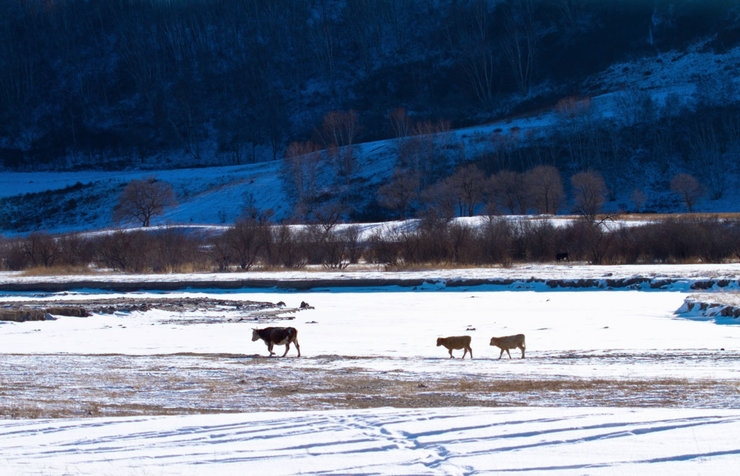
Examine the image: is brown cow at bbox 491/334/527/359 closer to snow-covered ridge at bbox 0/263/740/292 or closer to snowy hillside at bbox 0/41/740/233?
snow-covered ridge at bbox 0/263/740/292

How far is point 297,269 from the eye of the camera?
42.7 m

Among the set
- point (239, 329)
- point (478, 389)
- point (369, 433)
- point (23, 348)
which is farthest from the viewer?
point (239, 329)

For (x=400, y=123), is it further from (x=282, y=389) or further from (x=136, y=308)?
(x=282, y=389)

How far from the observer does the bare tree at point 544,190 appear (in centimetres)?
6800

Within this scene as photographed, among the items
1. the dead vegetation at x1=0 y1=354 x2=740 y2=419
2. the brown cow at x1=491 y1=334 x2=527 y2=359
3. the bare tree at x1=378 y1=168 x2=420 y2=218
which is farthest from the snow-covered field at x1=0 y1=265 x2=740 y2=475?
the bare tree at x1=378 y1=168 x2=420 y2=218

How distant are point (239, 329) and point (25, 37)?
135702 mm

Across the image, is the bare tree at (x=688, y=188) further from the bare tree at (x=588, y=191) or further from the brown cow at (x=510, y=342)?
the brown cow at (x=510, y=342)

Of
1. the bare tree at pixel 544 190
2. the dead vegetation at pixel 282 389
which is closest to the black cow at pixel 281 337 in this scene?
the dead vegetation at pixel 282 389

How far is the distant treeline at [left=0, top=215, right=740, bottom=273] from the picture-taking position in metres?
42.5

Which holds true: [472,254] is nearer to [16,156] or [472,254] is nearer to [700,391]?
[700,391]

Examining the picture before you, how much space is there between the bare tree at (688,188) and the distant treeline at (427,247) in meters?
20.9

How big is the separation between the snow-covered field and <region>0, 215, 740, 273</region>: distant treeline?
22321mm

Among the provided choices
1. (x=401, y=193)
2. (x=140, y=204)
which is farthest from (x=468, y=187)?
(x=140, y=204)

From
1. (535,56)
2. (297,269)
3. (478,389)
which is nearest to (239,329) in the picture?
(478,389)
